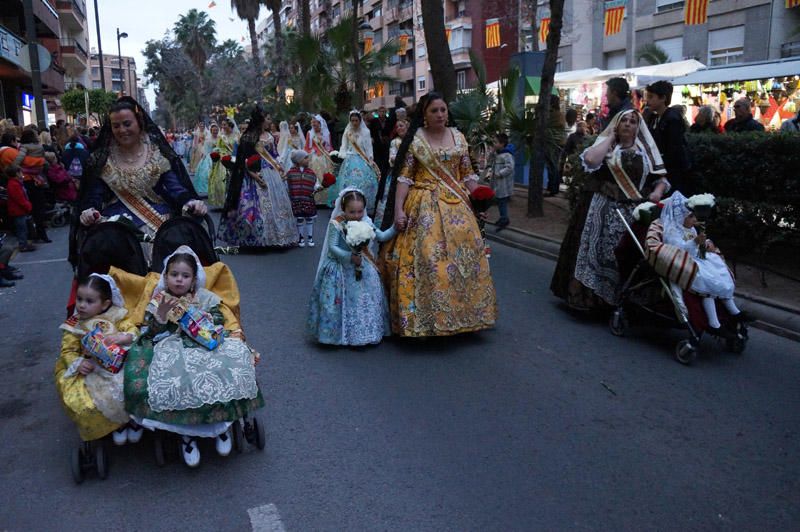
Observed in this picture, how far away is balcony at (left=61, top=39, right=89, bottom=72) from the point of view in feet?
137

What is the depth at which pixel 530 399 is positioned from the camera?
4805mm

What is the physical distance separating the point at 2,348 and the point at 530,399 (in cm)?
466

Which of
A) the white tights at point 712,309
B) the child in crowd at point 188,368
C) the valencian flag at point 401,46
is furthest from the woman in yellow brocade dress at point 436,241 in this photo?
the valencian flag at point 401,46

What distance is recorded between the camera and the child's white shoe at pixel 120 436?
155 inches

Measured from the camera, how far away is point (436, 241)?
5.85m

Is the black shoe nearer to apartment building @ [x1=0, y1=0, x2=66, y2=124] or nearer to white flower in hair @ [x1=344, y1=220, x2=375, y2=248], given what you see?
white flower in hair @ [x1=344, y1=220, x2=375, y2=248]

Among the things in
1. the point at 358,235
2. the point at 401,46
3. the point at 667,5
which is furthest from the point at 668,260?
the point at 667,5

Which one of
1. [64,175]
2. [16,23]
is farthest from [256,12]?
[64,175]

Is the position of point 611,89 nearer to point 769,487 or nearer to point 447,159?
point 447,159

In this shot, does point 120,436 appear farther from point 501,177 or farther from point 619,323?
point 501,177

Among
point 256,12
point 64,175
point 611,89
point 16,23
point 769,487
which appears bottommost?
point 769,487

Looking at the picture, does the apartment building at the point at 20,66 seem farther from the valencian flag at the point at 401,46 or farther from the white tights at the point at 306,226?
the white tights at the point at 306,226

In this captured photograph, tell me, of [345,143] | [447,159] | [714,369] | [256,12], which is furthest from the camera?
[256,12]

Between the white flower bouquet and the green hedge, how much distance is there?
337 cm
